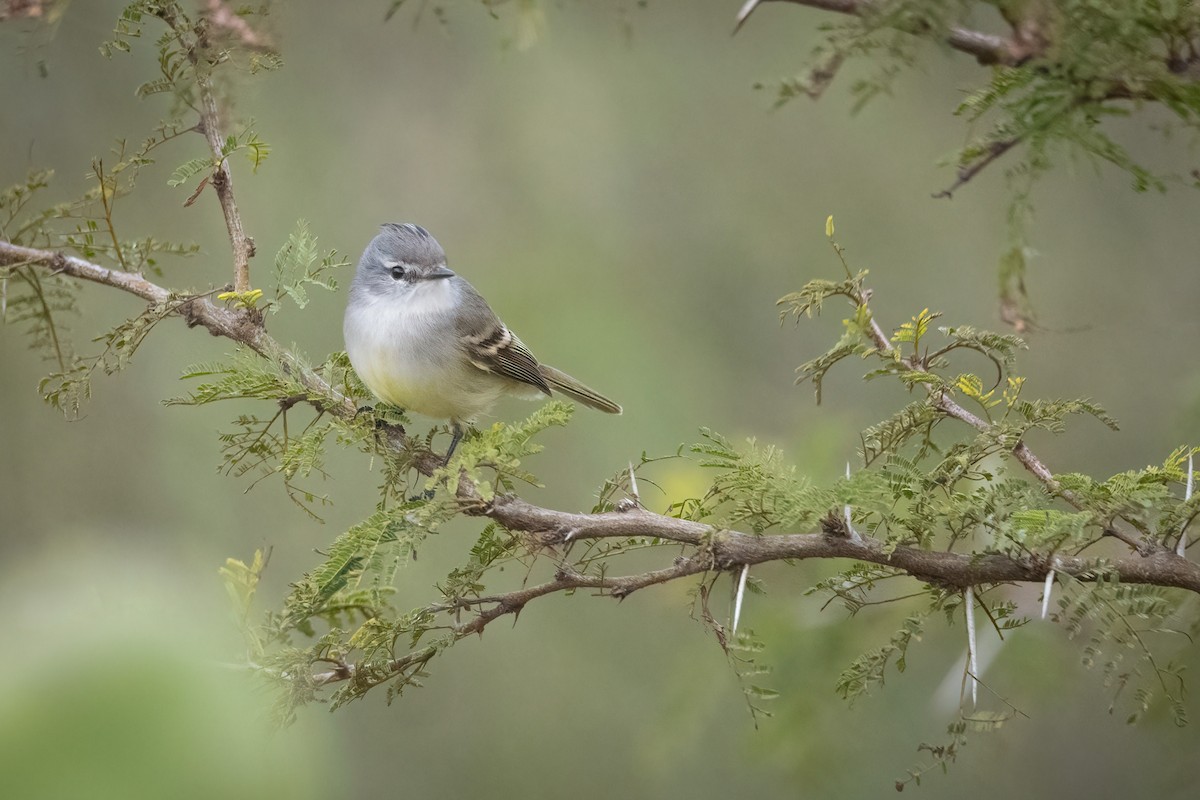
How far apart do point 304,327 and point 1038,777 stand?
5058 mm

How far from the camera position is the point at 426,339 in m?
3.95

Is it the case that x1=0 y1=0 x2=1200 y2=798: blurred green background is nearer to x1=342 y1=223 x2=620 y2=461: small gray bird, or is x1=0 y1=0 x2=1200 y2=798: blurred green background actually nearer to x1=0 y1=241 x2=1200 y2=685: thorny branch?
x1=342 y1=223 x2=620 y2=461: small gray bird

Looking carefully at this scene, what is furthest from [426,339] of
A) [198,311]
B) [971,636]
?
[971,636]

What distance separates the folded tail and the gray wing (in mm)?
421

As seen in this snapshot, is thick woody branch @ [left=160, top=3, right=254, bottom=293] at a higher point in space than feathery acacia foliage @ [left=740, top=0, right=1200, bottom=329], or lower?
lower

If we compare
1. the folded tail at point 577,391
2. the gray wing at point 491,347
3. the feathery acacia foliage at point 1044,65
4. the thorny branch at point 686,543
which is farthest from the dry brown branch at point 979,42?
the folded tail at point 577,391

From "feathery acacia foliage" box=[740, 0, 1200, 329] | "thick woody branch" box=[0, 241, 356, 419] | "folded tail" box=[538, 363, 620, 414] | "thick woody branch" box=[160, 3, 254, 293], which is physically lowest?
"thick woody branch" box=[0, 241, 356, 419]

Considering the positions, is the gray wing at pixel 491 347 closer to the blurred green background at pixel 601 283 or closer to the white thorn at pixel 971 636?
the blurred green background at pixel 601 283

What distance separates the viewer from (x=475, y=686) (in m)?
7.11

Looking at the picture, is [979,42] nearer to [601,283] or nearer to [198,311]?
[198,311]

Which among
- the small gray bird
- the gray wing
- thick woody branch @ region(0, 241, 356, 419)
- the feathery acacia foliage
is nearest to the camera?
the feathery acacia foliage

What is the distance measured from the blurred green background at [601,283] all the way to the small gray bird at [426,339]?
1.52m

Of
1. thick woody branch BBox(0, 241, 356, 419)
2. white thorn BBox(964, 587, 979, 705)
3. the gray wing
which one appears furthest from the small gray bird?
white thorn BBox(964, 587, 979, 705)

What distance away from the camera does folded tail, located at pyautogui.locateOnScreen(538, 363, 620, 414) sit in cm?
479
